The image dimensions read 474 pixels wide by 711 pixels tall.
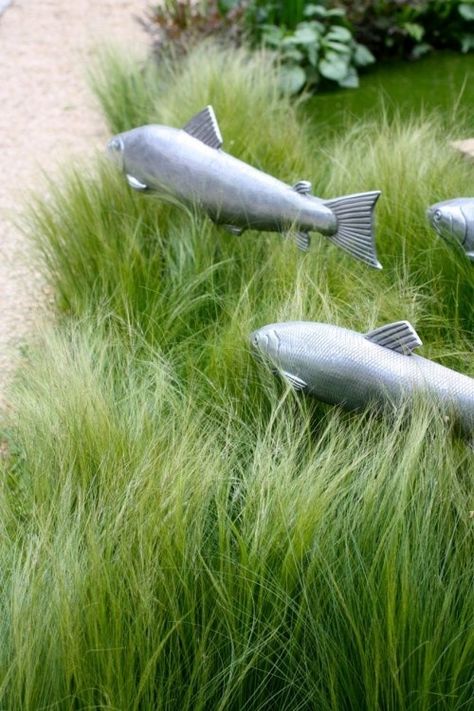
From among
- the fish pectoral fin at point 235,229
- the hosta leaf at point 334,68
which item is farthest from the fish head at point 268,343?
the hosta leaf at point 334,68

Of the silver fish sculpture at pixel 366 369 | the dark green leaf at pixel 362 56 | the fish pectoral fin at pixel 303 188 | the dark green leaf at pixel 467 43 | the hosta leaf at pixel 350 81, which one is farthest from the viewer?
the dark green leaf at pixel 467 43

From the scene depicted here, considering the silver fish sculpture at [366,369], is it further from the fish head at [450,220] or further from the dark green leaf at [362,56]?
the dark green leaf at [362,56]

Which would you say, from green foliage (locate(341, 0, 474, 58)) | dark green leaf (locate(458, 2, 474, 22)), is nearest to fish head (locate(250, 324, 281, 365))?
green foliage (locate(341, 0, 474, 58))

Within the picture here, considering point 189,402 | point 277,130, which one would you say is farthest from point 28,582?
point 277,130

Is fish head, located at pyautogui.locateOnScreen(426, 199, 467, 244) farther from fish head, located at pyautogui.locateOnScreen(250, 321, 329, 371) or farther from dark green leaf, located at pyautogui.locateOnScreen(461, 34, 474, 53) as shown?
dark green leaf, located at pyautogui.locateOnScreen(461, 34, 474, 53)

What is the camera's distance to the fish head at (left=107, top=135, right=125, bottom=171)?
304 cm

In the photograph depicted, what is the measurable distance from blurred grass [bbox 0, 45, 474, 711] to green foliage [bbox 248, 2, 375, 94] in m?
2.50

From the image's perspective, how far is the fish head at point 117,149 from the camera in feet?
9.98

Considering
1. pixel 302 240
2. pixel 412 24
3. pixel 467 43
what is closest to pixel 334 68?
pixel 412 24

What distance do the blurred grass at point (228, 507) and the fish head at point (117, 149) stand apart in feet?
0.99

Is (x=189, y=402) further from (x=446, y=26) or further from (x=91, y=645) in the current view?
(x=446, y=26)

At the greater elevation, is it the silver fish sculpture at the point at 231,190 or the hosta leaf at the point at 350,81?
the silver fish sculpture at the point at 231,190

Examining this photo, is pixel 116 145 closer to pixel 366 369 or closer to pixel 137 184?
pixel 137 184

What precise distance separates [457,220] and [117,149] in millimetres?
1111
